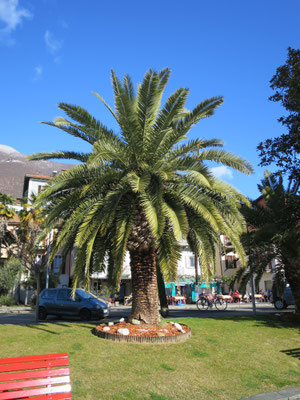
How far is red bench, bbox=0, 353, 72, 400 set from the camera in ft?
13.7

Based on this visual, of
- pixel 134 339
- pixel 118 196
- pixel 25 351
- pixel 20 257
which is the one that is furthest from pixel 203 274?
pixel 20 257

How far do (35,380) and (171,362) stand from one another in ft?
15.7

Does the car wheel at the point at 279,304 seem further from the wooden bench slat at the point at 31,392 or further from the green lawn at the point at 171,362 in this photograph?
the wooden bench slat at the point at 31,392

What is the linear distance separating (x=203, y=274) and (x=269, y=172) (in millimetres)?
10068

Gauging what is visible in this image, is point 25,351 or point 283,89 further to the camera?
point 283,89

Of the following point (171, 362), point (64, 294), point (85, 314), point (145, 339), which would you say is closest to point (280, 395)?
point (171, 362)

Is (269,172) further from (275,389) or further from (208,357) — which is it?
(275,389)

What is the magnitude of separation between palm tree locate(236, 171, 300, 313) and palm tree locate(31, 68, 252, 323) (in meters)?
4.17

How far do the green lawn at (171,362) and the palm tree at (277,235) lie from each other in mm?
3411

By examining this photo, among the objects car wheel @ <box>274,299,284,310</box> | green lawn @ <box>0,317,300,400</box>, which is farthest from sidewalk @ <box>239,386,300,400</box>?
car wheel @ <box>274,299,284,310</box>

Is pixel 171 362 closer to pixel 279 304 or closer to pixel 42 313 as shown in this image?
pixel 42 313

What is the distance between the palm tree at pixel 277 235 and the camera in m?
14.5

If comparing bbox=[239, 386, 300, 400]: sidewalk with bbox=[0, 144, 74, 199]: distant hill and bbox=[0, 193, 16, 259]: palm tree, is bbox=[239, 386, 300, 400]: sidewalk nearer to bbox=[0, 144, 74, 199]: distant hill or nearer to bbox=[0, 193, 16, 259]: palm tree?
bbox=[0, 193, 16, 259]: palm tree

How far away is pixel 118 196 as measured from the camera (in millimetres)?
10383
